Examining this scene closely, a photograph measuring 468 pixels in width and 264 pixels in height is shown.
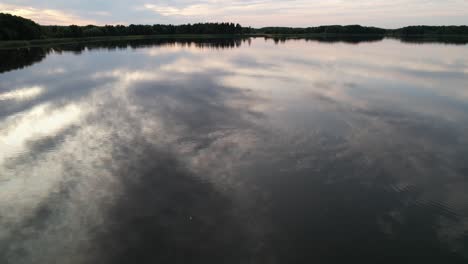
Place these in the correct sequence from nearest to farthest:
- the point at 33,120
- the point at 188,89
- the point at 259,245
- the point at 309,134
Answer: the point at 259,245 < the point at 309,134 < the point at 33,120 < the point at 188,89

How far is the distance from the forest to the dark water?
68.2m

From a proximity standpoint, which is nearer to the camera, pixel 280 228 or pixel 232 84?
pixel 280 228

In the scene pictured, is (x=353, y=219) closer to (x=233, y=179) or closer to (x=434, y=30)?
(x=233, y=179)

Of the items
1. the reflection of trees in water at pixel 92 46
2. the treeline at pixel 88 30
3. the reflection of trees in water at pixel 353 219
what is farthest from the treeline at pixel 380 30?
the reflection of trees in water at pixel 353 219

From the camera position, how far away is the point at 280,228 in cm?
866

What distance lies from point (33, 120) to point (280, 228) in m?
17.1

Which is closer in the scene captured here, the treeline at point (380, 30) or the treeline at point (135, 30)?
the treeline at point (135, 30)

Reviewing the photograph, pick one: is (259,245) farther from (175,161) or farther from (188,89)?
(188,89)

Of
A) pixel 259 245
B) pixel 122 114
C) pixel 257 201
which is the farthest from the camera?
pixel 122 114

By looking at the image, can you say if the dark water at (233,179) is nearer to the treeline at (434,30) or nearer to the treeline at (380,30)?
the treeline at (434,30)

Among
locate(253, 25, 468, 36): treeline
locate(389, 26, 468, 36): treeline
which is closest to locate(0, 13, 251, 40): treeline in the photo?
locate(253, 25, 468, 36): treeline

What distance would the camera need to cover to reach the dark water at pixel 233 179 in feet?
26.2

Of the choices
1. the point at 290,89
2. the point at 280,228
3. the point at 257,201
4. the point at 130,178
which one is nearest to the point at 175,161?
the point at 130,178

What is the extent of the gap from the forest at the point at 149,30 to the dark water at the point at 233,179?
68.2m
